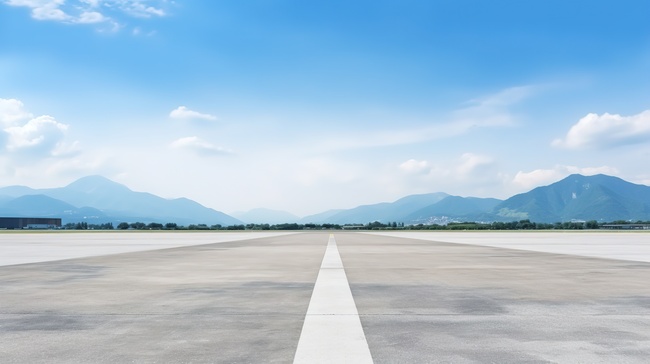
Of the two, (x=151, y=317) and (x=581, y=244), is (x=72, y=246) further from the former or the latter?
(x=581, y=244)

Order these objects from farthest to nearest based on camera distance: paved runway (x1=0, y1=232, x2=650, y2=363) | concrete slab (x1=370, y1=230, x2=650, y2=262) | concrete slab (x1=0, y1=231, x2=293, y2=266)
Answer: concrete slab (x1=370, y1=230, x2=650, y2=262) < concrete slab (x1=0, y1=231, x2=293, y2=266) < paved runway (x1=0, y1=232, x2=650, y2=363)

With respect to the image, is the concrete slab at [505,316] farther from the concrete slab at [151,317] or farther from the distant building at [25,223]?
the distant building at [25,223]

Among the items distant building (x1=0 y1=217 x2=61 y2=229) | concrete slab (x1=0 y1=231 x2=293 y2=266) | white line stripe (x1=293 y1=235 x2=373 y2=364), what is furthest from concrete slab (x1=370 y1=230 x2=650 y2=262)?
distant building (x1=0 y1=217 x2=61 y2=229)

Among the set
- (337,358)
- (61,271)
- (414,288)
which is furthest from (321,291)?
(61,271)

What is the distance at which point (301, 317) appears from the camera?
811 centimetres

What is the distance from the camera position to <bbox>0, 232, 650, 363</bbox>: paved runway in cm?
595

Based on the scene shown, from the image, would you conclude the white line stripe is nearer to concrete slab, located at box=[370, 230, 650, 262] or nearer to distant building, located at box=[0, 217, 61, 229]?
concrete slab, located at box=[370, 230, 650, 262]

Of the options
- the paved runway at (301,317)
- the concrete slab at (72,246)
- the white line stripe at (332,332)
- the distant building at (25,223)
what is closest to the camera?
the white line stripe at (332,332)

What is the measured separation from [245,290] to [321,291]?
5.75 feet

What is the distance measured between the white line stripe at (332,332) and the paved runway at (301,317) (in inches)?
3.8

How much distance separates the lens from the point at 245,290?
1127cm

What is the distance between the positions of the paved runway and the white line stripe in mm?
97

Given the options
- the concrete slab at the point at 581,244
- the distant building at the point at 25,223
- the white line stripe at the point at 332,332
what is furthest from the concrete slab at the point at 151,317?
the distant building at the point at 25,223

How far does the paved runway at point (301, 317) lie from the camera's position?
595 centimetres
